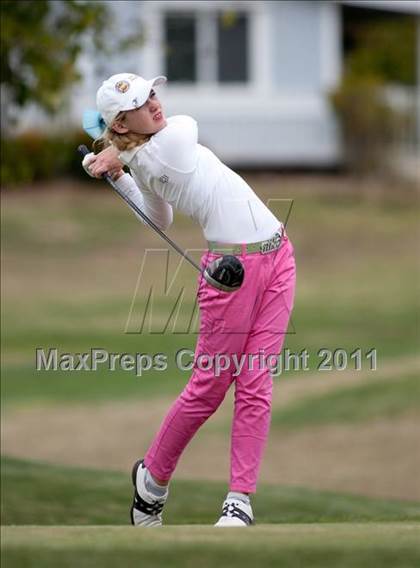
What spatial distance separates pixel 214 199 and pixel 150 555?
1.95 meters

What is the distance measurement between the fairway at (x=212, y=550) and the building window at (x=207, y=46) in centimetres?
2710

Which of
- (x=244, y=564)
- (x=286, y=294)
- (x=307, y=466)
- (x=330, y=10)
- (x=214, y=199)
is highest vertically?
(x=330, y=10)

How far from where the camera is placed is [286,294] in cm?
663

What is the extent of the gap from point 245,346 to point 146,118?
111 cm

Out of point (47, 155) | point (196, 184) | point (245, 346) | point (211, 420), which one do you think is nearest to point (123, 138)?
point (196, 184)

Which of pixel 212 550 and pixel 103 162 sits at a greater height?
pixel 103 162

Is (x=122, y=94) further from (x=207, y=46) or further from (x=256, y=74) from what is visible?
(x=256, y=74)

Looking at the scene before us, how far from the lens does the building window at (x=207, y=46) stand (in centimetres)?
3200

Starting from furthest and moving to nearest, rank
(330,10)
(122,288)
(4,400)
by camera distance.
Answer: (330,10) < (122,288) < (4,400)

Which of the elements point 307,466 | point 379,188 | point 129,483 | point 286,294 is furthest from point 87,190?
point 286,294

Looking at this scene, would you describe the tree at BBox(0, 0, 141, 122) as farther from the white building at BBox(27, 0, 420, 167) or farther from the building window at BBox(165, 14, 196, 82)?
the building window at BBox(165, 14, 196, 82)

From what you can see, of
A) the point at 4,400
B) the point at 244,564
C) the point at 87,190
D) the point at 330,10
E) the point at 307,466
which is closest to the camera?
the point at 244,564

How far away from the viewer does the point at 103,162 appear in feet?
21.6

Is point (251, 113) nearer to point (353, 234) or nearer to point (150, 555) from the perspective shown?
point (353, 234)
